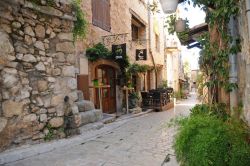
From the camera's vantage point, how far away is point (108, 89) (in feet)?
41.7

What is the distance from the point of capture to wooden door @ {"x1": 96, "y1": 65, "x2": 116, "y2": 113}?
39.7 feet

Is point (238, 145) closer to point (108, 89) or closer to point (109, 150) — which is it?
point (109, 150)

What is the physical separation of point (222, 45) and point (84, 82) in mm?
6656

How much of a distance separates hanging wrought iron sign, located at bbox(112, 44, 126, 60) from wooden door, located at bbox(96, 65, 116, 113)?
2.75ft

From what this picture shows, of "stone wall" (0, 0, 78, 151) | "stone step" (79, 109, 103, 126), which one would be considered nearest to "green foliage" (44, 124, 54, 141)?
"stone wall" (0, 0, 78, 151)

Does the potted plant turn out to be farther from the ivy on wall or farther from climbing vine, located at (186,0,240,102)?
climbing vine, located at (186,0,240,102)

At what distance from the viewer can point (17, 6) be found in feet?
18.5

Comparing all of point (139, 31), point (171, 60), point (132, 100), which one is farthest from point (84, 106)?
point (171, 60)

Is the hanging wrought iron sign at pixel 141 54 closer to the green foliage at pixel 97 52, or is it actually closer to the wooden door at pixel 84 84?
the green foliage at pixel 97 52

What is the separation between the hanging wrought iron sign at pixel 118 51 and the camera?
38.2 ft

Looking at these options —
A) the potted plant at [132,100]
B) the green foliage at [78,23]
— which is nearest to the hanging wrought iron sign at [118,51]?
the potted plant at [132,100]

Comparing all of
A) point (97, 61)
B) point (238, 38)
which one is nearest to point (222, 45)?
point (238, 38)

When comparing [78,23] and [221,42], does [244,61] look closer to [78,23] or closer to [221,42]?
[221,42]

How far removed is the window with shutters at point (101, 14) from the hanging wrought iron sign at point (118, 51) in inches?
39.6
